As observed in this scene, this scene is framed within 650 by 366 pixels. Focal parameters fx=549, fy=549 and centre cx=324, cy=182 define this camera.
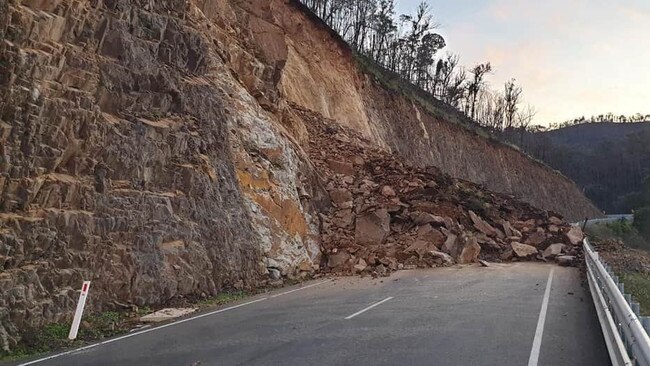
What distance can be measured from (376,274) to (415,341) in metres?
9.18

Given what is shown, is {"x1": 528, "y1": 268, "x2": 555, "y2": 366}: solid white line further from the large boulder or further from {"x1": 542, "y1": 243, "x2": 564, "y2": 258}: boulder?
{"x1": 542, "y1": 243, "x2": 564, "y2": 258}: boulder

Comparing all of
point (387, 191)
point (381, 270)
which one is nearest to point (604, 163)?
point (387, 191)

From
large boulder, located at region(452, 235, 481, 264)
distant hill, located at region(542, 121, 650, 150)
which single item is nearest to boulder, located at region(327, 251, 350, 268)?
large boulder, located at region(452, 235, 481, 264)

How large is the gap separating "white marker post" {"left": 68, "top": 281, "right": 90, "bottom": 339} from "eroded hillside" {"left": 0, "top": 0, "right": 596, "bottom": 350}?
285 millimetres

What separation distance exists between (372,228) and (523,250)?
238 inches

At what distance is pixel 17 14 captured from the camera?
10.7 m

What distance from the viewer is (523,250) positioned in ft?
70.2

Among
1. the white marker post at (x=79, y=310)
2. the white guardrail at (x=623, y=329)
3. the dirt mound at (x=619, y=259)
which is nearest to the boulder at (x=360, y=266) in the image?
the dirt mound at (x=619, y=259)

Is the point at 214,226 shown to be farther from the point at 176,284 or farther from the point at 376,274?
the point at 376,274

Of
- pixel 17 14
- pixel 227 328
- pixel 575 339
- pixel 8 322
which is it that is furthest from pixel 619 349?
pixel 17 14

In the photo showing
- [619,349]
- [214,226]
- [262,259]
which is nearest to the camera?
[619,349]

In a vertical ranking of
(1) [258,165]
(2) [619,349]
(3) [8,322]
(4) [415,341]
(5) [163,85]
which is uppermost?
(5) [163,85]

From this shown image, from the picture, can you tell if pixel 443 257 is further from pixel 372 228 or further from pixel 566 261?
pixel 566 261

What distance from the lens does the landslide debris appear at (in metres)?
19.9
